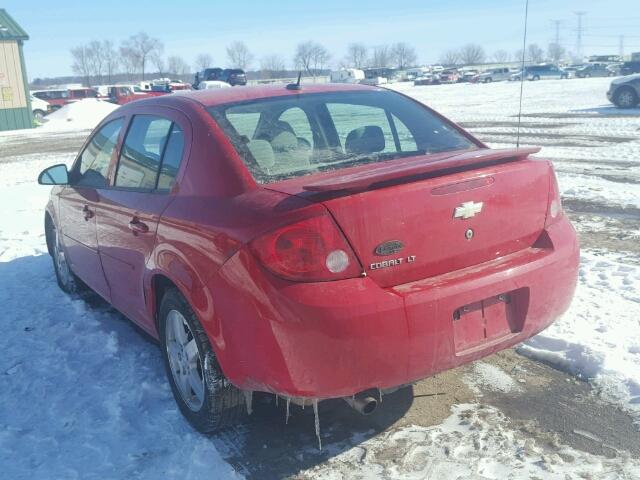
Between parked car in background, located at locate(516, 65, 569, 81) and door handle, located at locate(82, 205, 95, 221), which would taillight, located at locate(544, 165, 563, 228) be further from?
parked car in background, located at locate(516, 65, 569, 81)

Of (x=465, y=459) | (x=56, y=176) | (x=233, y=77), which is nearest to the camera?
(x=465, y=459)

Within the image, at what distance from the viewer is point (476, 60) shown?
495 feet

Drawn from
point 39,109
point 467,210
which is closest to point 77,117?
point 39,109

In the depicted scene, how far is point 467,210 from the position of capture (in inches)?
113

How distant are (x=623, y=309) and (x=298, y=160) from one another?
2.57 m

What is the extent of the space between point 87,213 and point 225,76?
51.0 metres

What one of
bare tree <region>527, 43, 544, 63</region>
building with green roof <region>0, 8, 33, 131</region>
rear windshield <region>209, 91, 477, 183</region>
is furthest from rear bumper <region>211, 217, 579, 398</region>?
bare tree <region>527, 43, 544, 63</region>

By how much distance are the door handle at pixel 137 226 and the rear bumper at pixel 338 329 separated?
84 centimetres

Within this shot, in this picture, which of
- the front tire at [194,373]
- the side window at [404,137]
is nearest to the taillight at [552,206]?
the side window at [404,137]

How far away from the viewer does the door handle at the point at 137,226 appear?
3477mm

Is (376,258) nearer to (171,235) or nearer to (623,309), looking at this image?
(171,235)

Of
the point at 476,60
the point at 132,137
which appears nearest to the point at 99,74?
the point at 476,60

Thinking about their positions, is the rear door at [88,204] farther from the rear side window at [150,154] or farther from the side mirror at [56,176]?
the rear side window at [150,154]

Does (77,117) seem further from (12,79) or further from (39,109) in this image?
(39,109)
